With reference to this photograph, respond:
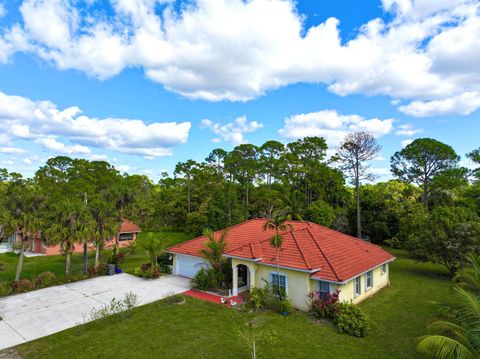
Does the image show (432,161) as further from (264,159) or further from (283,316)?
(283,316)

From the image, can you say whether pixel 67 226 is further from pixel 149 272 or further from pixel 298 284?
pixel 298 284

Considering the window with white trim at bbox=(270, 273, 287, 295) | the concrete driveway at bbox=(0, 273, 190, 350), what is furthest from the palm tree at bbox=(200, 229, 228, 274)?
the window with white trim at bbox=(270, 273, 287, 295)

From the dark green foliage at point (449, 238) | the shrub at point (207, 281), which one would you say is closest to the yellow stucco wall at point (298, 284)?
the shrub at point (207, 281)

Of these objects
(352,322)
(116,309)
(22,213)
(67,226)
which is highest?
(22,213)

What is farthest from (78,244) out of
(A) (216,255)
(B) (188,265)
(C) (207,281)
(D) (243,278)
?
(D) (243,278)

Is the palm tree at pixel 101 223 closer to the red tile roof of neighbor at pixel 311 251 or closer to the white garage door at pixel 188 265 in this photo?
the red tile roof of neighbor at pixel 311 251

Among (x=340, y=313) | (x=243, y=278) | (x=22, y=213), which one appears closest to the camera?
(x=340, y=313)
